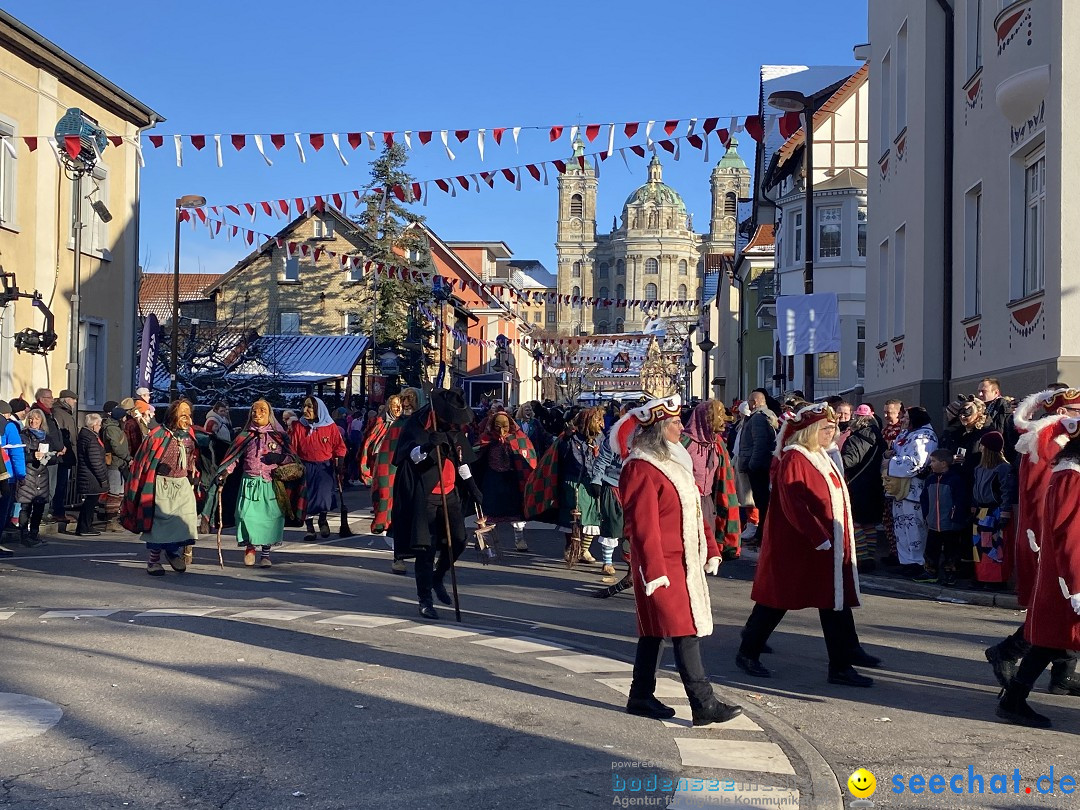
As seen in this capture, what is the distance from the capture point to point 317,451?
15.6 m

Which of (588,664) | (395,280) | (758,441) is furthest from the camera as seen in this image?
(395,280)

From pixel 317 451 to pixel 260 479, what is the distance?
7.62ft

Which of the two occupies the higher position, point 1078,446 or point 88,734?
point 1078,446

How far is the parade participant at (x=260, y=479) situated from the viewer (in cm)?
1326

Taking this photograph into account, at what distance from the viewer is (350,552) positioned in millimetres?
15023

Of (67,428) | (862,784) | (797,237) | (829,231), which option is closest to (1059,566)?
(862,784)

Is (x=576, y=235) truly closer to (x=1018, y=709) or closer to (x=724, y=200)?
(x=724, y=200)

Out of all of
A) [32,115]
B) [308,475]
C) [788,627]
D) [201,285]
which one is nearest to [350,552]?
[308,475]

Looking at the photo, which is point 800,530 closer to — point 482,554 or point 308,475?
point 482,554

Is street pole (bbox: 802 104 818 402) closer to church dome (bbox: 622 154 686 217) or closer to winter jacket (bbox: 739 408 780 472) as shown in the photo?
winter jacket (bbox: 739 408 780 472)

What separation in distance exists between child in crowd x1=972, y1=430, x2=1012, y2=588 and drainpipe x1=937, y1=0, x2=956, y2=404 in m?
6.02

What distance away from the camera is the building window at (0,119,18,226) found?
2192 cm

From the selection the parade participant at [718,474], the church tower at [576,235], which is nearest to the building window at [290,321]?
the parade participant at [718,474]

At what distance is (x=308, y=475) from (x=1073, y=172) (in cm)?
936
